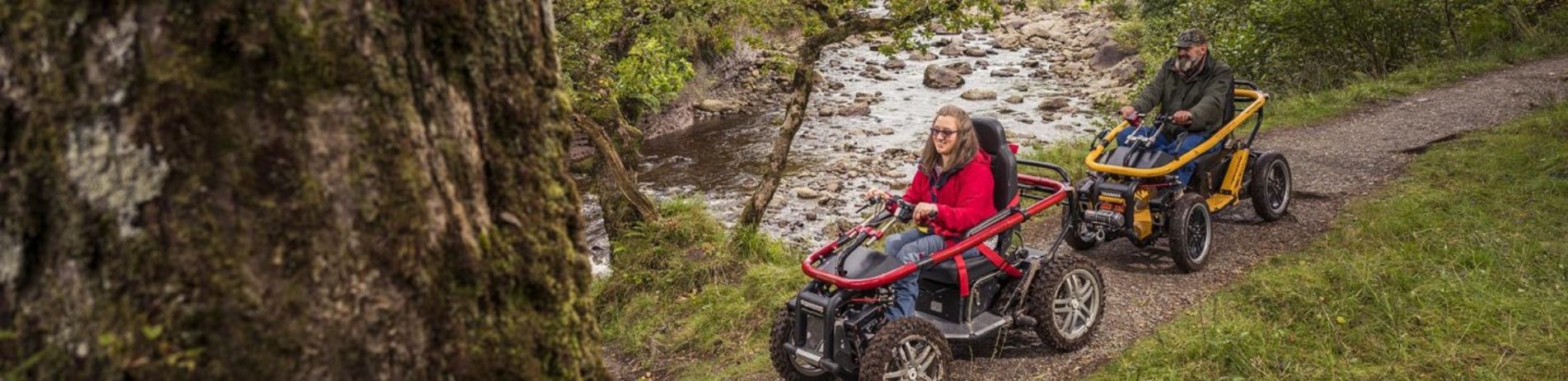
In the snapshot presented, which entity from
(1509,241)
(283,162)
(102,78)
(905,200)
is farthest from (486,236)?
(1509,241)

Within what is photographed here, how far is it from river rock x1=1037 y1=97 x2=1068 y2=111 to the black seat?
614 inches

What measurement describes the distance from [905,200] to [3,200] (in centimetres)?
486

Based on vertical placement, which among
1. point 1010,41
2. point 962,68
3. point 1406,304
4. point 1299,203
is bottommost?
point 1010,41

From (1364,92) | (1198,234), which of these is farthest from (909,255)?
(1364,92)

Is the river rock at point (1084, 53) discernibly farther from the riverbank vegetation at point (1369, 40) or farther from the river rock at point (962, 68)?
the riverbank vegetation at point (1369, 40)

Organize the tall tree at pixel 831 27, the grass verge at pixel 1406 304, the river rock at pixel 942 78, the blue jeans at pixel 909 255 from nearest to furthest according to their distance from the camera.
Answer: the blue jeans at pixel 909 255, the grass verge at pixel 1406 304, the tall tree at pixel 831 27, the river rock at pixel 942 78

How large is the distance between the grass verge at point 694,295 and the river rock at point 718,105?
10494 mm

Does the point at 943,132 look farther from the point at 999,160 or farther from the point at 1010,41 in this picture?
the point at 1010,41

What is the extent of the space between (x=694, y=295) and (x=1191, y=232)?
4.27m

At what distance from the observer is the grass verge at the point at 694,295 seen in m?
8.34

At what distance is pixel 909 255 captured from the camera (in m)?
5.69

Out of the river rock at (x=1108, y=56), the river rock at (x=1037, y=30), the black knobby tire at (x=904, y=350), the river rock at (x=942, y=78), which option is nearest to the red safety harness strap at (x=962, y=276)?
the black knobby tire at (x=904, y=350)

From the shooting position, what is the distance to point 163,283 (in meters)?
1.52

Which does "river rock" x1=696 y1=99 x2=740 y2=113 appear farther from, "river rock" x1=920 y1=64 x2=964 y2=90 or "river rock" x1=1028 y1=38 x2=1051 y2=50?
"river rock" x1=1028 y1=38 x2=1051 y2=50
